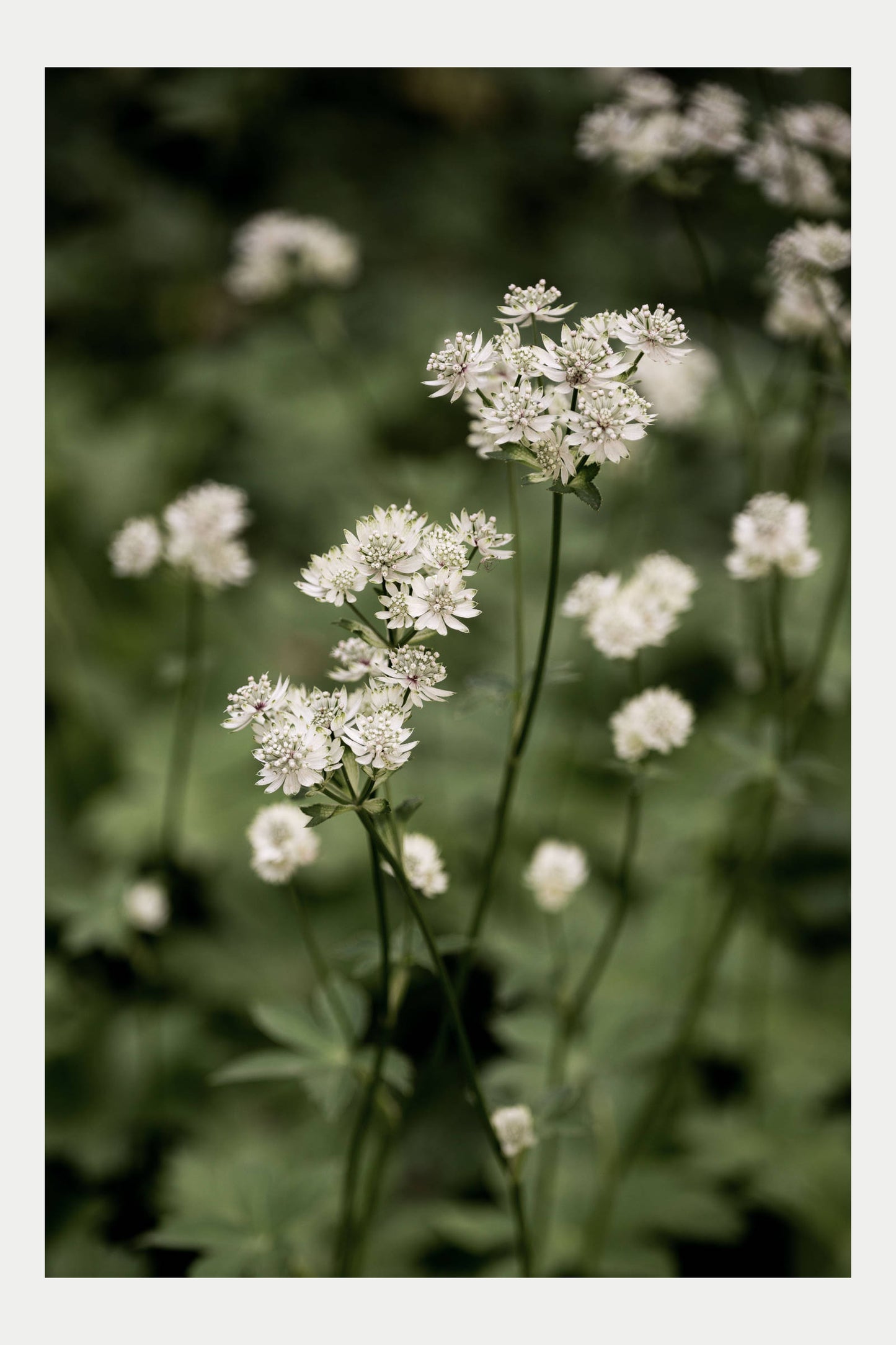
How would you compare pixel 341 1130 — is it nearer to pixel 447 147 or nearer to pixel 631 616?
pixel 631 616

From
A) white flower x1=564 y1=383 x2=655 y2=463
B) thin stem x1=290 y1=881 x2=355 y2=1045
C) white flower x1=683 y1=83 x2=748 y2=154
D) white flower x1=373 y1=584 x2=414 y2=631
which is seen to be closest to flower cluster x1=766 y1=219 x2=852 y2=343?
white flower x1=683 y1=83 x2=748 y2=154

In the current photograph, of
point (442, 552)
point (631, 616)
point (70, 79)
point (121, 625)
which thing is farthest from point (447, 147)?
point (442, 552)

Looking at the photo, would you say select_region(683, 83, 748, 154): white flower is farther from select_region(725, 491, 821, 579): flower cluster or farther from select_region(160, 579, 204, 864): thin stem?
select_region(160, 579, 204, 864): thin stem

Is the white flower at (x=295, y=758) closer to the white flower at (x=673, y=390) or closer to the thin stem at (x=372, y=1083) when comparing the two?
the thin stem at (x=372, y=1083)

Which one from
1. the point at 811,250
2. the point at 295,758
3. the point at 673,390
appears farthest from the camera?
the point at 673,390

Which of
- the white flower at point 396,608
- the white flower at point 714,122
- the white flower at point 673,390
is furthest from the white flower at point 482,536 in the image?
the white flower at point 673,390

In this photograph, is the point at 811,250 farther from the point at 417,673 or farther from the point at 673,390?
the point at 417,673

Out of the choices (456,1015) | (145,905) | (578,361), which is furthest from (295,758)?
(145,905)
